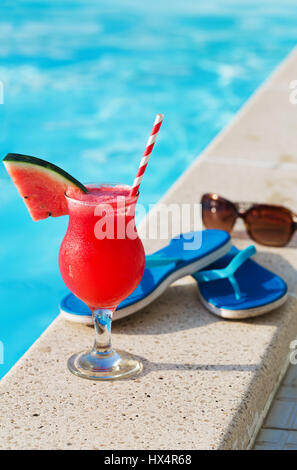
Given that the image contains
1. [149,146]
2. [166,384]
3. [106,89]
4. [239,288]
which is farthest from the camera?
[106,89]

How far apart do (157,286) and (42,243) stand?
1.95 metres

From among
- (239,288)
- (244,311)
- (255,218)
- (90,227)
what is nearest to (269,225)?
(255,218)

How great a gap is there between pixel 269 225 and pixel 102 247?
3.90 ft

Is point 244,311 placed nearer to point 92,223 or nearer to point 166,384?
point 166,384

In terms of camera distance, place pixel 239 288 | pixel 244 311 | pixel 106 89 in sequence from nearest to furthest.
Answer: pixel 244 311 < pixel 239 288 < pixel 106 89

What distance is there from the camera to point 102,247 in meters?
2.07

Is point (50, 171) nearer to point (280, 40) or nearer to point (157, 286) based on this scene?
point (157, 286)

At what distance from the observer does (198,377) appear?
7.35 ft

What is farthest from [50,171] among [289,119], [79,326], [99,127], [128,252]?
[99,127]

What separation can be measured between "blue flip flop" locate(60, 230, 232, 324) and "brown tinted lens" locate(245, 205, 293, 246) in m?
0.27

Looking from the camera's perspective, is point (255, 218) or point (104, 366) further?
point (255, 218)

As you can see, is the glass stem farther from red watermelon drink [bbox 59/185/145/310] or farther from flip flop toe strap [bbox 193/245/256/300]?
flip flop toe strap [bbox 193/245/256/300]

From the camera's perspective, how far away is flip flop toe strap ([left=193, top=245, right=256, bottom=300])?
2594mm

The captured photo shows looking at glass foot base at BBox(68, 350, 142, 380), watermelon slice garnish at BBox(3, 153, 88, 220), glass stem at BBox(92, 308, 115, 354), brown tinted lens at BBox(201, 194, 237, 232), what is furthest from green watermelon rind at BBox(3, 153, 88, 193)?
brown tinted lens at BBox(201, 194, 237, 232)
